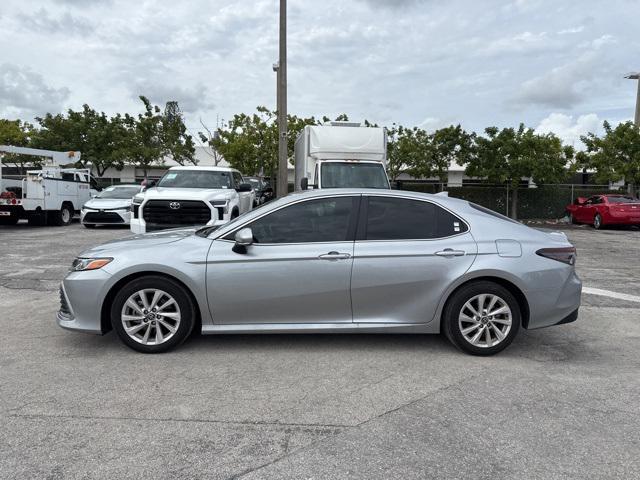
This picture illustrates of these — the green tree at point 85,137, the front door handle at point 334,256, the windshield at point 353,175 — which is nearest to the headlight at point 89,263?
the front door handle at point 334,256

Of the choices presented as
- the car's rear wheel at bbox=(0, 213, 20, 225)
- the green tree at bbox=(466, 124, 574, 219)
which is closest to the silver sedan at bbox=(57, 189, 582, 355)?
the car's rear wheel at bbox=(0, 213, 20, 225)

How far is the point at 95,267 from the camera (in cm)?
482

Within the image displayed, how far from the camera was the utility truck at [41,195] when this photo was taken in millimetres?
17125

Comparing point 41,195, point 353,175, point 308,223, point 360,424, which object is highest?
point 353,175

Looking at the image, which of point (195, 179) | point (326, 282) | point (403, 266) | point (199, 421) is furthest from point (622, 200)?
point (199, 421)

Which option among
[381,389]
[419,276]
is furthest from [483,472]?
[419,276]

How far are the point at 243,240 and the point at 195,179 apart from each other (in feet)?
24.9

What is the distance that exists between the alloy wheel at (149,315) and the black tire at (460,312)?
2442mm

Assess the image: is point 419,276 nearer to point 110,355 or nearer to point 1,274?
point 110,355

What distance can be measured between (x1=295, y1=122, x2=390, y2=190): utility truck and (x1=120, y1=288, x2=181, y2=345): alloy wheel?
8358mm

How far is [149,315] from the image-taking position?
4.82 meters

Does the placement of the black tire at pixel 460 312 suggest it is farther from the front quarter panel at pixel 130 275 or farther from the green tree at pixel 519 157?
the green tree at pixel 519 157

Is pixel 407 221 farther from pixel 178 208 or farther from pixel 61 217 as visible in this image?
pixel 61 217

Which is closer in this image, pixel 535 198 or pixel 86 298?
pixel 86 298
